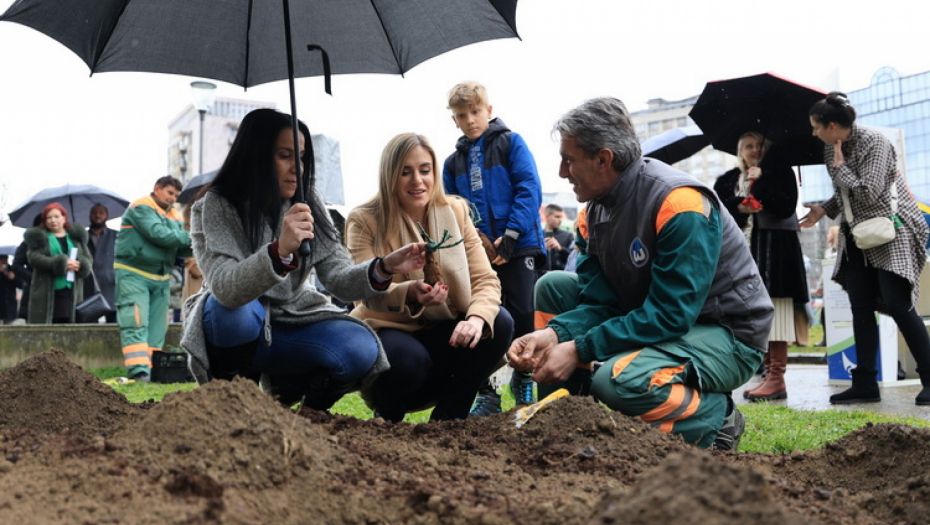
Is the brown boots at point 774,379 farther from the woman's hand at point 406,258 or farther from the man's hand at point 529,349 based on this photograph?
the woman's hand at point 406,258

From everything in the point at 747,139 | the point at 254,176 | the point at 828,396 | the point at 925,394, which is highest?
the point at 747,139

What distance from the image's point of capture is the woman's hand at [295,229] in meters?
3.15

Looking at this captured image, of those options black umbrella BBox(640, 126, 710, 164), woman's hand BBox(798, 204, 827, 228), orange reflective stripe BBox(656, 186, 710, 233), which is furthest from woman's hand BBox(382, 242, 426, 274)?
black umbrella BBox(640, 126, 710, 164)

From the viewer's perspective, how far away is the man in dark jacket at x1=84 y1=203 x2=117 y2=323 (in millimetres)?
11500

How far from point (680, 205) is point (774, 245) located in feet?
10.2

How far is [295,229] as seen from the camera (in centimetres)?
315

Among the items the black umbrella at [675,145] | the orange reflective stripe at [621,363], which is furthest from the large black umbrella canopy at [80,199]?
the orange reflective stripe at [621,363]

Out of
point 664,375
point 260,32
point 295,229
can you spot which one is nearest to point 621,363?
point 664,375

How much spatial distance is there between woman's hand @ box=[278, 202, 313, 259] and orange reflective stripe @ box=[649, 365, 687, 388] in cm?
133

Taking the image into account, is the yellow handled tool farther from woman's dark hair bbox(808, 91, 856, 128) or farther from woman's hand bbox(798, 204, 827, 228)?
woman's hand bbox(798, 204, 827, 228)

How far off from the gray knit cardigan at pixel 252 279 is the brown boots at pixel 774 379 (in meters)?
3.25

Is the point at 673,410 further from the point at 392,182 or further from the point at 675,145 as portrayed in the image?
the point at 675,145

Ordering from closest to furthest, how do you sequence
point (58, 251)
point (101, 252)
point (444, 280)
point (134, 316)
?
→ point (444, 280), point (134, 316), point (58, 251), point (101, 252)

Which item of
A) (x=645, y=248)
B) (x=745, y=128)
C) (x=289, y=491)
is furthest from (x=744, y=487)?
(x=745, y=128)
